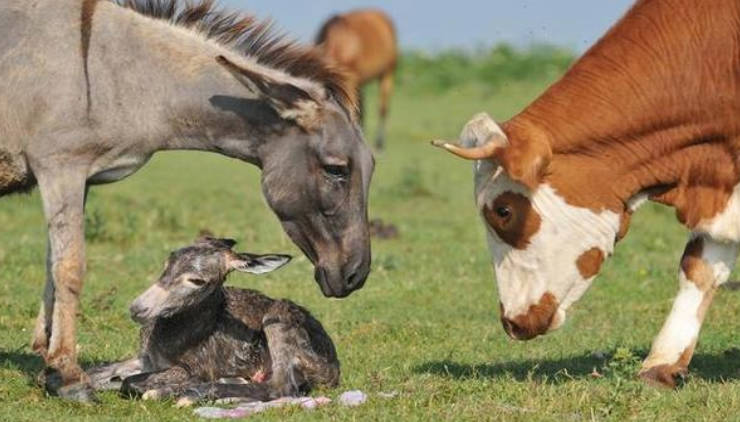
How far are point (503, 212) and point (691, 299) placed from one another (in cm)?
118

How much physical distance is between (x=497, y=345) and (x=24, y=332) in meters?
2.87

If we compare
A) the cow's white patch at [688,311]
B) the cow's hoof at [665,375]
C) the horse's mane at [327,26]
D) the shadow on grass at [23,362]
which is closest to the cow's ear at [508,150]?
the cow's white patch at [688,311]

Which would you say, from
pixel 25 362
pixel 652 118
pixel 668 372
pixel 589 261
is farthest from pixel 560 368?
pixel 25 362

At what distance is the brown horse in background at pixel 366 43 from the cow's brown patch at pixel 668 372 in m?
18.5

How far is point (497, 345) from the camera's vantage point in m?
9.27

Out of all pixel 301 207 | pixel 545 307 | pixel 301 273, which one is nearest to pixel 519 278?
pixel 545 307

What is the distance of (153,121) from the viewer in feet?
25.2

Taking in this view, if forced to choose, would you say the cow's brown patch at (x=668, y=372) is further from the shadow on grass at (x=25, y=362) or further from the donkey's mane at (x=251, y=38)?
the shadow on grass at (x=25, y=362)

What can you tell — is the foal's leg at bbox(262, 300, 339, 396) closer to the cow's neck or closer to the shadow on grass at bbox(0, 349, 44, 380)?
the shadow on grass at bbox(0, 349, 44, 380)

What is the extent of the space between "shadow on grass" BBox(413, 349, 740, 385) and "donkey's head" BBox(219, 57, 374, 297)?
86 cm

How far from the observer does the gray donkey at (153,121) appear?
7.48 metres

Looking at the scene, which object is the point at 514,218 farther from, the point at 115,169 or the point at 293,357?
the point at 115,169

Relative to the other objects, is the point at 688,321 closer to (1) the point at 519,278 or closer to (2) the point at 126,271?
(1) the point at 519,278

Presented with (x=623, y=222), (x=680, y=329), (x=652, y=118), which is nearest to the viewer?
(x=652, y=118)
